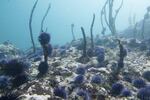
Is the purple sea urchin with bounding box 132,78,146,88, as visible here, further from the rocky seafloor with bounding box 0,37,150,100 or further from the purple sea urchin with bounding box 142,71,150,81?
the purple sea urchin with bounding box 142,71,150,81

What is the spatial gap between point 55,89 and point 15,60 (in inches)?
58.4

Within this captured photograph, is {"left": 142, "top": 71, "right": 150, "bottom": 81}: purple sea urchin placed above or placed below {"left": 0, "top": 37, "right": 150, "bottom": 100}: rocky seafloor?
below

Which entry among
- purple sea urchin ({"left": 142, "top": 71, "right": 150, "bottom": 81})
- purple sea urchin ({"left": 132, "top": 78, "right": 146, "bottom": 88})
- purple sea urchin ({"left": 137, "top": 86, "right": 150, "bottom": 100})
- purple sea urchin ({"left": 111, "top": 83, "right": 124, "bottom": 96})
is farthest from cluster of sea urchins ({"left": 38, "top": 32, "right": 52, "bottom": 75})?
purple sea urchin ({"left": 142, "top": 71, "right": 150, "bottom": 81})

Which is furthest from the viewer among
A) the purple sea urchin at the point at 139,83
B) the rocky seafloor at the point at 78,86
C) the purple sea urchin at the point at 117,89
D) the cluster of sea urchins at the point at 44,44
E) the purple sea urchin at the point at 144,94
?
the purple sea urchin at the point at 139,83

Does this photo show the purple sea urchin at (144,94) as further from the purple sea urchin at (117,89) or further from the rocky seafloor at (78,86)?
the purple sea urchin at (117,89)

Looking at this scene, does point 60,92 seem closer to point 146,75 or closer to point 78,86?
point 78,86

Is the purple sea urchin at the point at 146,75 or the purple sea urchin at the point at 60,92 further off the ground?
the purple sea urchin at the point at 60,92

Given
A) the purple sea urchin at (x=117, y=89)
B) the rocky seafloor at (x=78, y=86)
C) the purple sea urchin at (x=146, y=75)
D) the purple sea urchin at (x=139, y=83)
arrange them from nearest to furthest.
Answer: the rocky seafloor at (x=78, y=86) → the purple sea urchin at (x=117, y=89) → the purple sea urchin at (x=139, y=83) → the purple sea urchin at (x=146, y=75)

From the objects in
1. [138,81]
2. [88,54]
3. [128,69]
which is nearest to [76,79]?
[138,81]

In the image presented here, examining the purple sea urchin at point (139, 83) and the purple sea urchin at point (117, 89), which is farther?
the purple sea urchin at point (139, 83)

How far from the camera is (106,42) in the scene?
20.1 meters

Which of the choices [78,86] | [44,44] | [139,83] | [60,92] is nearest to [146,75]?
[139,83]

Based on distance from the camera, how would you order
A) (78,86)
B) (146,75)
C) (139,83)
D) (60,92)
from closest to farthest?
(60,92) → (78,86) → (139,83) → (146,75)

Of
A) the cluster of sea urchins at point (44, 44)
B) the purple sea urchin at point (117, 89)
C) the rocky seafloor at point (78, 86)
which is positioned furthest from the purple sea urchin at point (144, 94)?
the cluster of sea urchins at point (44, 44)
